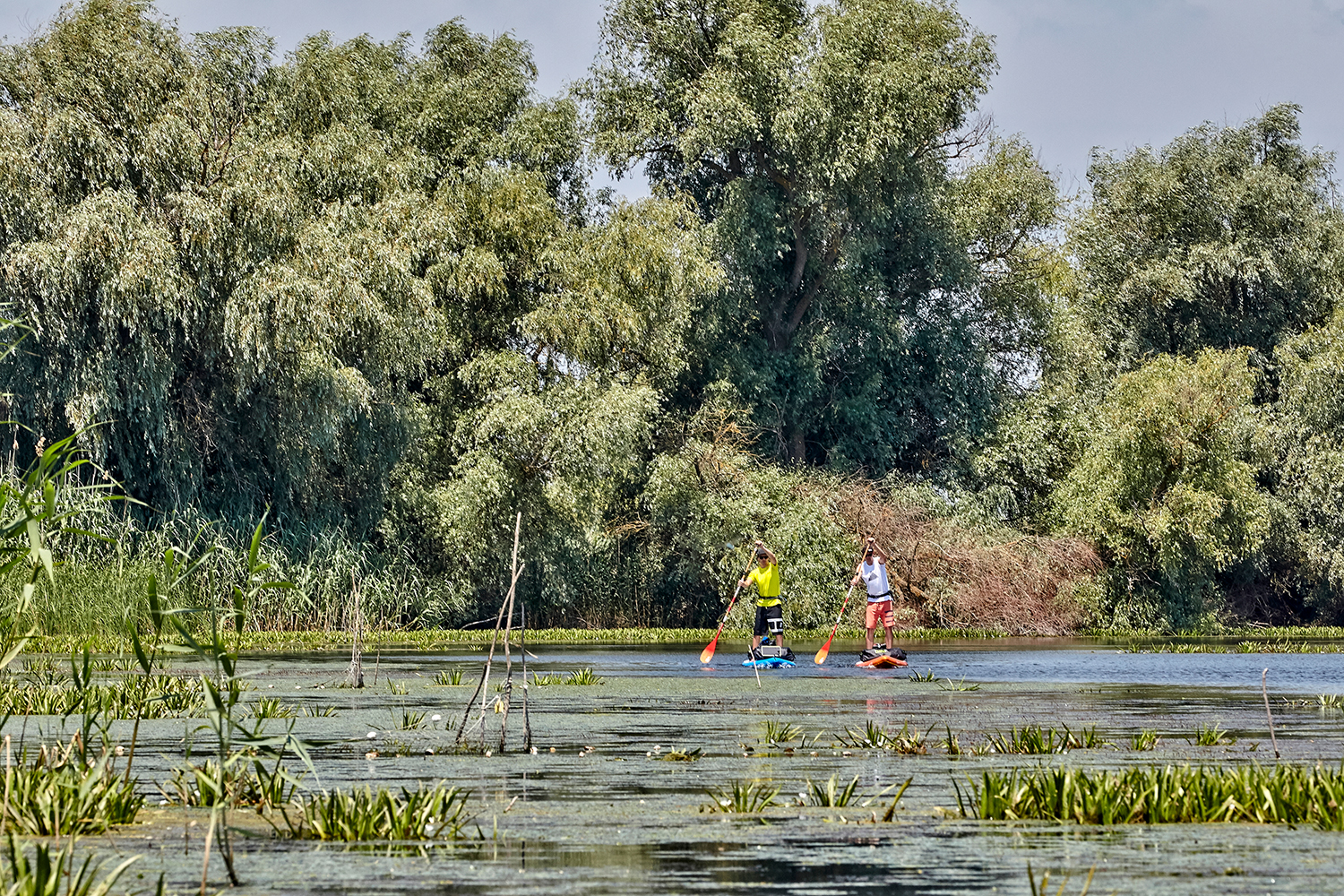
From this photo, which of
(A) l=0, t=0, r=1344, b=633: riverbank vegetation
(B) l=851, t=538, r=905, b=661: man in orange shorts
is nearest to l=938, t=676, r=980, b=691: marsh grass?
(B) l=851, t=538, r=905, b=661: man in orange shorts

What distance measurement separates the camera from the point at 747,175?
44.2 meters

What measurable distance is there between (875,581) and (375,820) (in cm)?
1837

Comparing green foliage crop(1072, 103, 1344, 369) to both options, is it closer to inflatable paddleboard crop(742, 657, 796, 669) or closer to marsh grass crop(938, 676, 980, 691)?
inflatable paddleboard crop(742, 657, 796, 669)

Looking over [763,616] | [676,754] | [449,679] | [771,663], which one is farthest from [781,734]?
[763,616]

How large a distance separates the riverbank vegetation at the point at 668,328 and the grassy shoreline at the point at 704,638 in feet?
4.74

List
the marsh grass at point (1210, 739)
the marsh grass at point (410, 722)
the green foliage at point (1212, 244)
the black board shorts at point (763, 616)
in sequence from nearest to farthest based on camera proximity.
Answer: the marsh grass at point (1210, 739), the marsh grass at point (410, 722), the black board shorts at point (763, 616), the green foliage at point (1212, 244)

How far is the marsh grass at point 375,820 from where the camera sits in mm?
6352

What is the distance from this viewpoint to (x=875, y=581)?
24266 millimetres

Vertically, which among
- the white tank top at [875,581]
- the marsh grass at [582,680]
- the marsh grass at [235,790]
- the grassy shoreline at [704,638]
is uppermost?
the white tank top at [875,581]

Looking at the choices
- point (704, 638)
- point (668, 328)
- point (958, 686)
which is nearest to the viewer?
point (958, 686)

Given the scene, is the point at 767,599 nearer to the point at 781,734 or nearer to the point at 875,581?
the point at 875,581

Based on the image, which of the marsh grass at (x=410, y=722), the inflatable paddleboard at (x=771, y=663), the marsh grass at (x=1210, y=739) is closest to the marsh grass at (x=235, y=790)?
the marsh grass at (x=410, y=722)

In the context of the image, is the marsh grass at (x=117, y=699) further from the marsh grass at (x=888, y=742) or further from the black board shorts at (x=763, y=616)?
the black board shorts at (x=763, y=616)

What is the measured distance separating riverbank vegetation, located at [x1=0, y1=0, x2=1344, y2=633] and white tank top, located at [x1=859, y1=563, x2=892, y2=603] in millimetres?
12637
